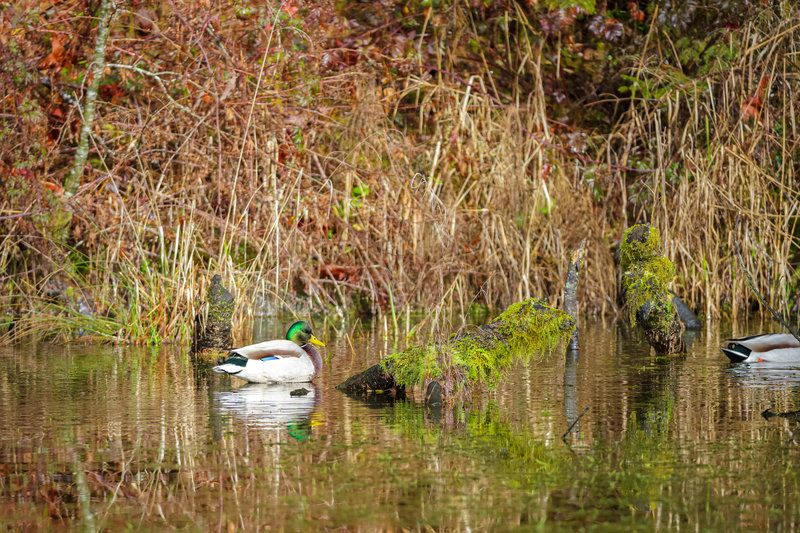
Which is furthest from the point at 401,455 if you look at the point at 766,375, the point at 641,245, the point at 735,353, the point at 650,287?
the point at 641,245

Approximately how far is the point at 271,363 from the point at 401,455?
3.14m

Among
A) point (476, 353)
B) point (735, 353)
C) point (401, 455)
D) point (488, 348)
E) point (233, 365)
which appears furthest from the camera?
point (735, 353)

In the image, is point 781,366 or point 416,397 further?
point 781,366

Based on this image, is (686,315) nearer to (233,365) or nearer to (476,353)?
(476,353)

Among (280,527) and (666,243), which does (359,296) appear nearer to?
(666,243)

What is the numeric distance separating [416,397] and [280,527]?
3693 mm

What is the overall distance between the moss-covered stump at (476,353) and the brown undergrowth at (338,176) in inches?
156

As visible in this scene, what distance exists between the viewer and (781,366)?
10.0 meters

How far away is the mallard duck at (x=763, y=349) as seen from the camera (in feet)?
33.3

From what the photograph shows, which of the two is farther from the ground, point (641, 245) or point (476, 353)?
point (641, 245)

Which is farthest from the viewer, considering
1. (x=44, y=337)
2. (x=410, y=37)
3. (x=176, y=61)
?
(x=410, y=37)

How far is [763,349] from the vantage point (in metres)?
10.2

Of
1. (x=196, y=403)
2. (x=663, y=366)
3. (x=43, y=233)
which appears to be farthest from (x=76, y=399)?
(x=43, y=233)

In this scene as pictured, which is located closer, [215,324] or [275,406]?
[275,406]
